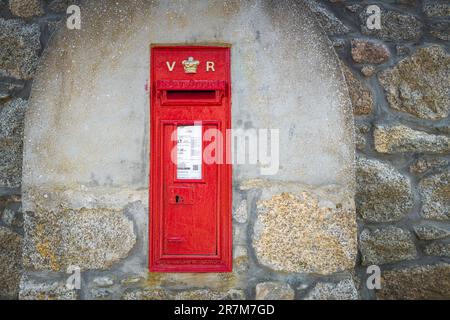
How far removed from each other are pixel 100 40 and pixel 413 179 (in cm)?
189

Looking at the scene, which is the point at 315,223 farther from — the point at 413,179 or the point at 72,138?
the point at 72,138

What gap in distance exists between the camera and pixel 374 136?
2541mm

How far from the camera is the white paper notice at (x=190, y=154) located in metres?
2.52

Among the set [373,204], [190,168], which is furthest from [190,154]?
[373,204]

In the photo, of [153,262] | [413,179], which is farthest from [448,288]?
[153,262]

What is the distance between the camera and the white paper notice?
2.52 meters

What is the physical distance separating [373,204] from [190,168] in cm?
102

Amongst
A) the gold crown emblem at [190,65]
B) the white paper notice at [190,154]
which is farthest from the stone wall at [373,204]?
the gold crown emblem at [190,65]

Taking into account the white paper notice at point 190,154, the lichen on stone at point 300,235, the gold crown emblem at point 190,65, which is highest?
the gold crown emblem at point 190,65

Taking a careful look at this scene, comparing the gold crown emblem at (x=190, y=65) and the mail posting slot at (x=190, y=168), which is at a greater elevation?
the gold crown emblem at (x=190, y=65)

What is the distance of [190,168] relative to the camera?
8.27 feet

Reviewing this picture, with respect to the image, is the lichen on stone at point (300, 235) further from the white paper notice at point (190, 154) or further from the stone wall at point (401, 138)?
the white paper notice at point (190, 154)

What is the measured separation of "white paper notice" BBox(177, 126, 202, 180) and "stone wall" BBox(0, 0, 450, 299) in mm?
281

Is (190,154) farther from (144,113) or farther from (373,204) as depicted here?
(373,204)
